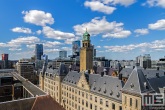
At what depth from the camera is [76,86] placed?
7738 cm

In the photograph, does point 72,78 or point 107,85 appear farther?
point 72,78

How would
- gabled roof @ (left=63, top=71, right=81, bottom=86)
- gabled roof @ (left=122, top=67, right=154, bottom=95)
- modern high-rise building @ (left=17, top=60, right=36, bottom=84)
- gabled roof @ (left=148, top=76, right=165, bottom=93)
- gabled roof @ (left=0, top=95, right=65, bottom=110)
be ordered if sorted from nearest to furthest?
gabled roof @ (left=0, top=95, right=65, bottom=110)
gabled roof @ (left=122, top=67, right=154, bottom=95)
gabled roof @ (left=148, top=76, right=165, bottom=93)
gabled roof @ (left=63, top=71, right=81, bottom=86)
modern high-rise building @ (left=17, top=60, right=36, bottom=84)

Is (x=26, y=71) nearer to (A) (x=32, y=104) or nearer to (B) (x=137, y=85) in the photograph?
(A) (x=32, y=104)

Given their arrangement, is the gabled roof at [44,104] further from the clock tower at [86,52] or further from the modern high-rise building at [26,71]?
the modern high-rise building at [26,71]

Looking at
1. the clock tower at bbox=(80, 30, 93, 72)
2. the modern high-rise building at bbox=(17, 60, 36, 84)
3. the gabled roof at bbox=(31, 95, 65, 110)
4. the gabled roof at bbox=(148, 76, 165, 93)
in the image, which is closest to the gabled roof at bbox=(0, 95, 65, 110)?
the gabled roof at bbox=(31, 95, 65, 110)

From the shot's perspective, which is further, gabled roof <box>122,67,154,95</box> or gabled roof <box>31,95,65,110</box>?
gabled roof <box>122,67,154,95</box>

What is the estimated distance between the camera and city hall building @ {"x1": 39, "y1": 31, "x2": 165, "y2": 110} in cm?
4762

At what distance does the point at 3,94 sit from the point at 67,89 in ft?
95.0

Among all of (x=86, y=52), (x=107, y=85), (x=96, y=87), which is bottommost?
(x=96, y=87)

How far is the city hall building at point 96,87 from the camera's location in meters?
47.6

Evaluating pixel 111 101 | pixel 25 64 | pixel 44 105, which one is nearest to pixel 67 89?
pixel 111 101

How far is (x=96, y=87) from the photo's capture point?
2598 inches

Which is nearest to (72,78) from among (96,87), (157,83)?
(96,87)

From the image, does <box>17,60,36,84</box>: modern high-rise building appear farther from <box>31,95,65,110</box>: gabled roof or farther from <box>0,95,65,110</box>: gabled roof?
<box>0,95,65,110</box>: gabled roof
